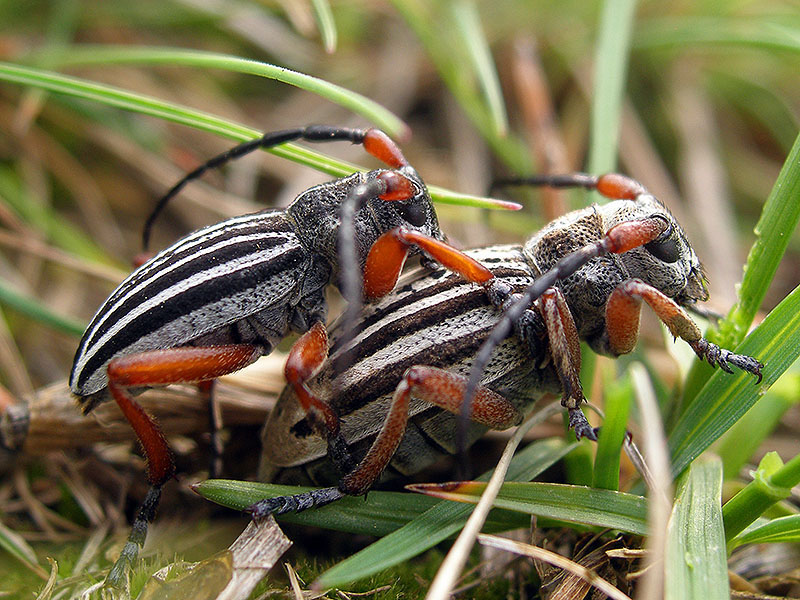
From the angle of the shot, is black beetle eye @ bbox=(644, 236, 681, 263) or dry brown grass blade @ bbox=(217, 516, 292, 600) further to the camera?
black beetle eye @ bbox=(644, 236, 681, 263)

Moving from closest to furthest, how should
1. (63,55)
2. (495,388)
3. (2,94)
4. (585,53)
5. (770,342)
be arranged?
1. (770,342)
2. (495,388)
3. (63,55)
4. (2,94)
5. (585,53)

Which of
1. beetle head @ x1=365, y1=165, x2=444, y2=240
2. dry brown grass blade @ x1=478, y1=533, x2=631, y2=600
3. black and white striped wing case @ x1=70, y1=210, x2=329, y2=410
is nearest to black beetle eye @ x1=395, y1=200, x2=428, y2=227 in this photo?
beetle head @ x1=365, y1=165, x2=444, y2=240

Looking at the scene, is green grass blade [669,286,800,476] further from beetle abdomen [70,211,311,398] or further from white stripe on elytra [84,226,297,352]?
white stripe on elytra [84,226,297,352]

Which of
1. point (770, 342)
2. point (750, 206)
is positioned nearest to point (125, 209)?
point (770, 342)

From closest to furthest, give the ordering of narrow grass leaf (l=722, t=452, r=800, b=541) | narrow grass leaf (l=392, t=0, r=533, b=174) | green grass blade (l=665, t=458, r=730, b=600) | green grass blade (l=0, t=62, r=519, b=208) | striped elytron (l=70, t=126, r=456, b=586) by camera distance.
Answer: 1. green grass blade (l=665, t=458, r=730, b=600)
2. narrow grass leaf (l=722, t=452, r=800, b=541)
3. striped elytron (l=70, t=126, r=456, b=586)
4. green grass blade (l=0, t=62, r=519, b=208)
5. narrow grass leaf (l=392, t=0, r=533, b=174)

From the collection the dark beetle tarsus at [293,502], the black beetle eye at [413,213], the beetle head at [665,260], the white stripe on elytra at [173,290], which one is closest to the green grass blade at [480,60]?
the black beetle eye at [413,213]

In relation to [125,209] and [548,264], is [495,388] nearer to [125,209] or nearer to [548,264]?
[548,264]

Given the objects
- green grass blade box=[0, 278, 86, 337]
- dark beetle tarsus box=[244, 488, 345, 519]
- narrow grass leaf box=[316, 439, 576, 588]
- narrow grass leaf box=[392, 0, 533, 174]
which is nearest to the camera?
narrow grass leaf box=[316, 439, 576, 588]
